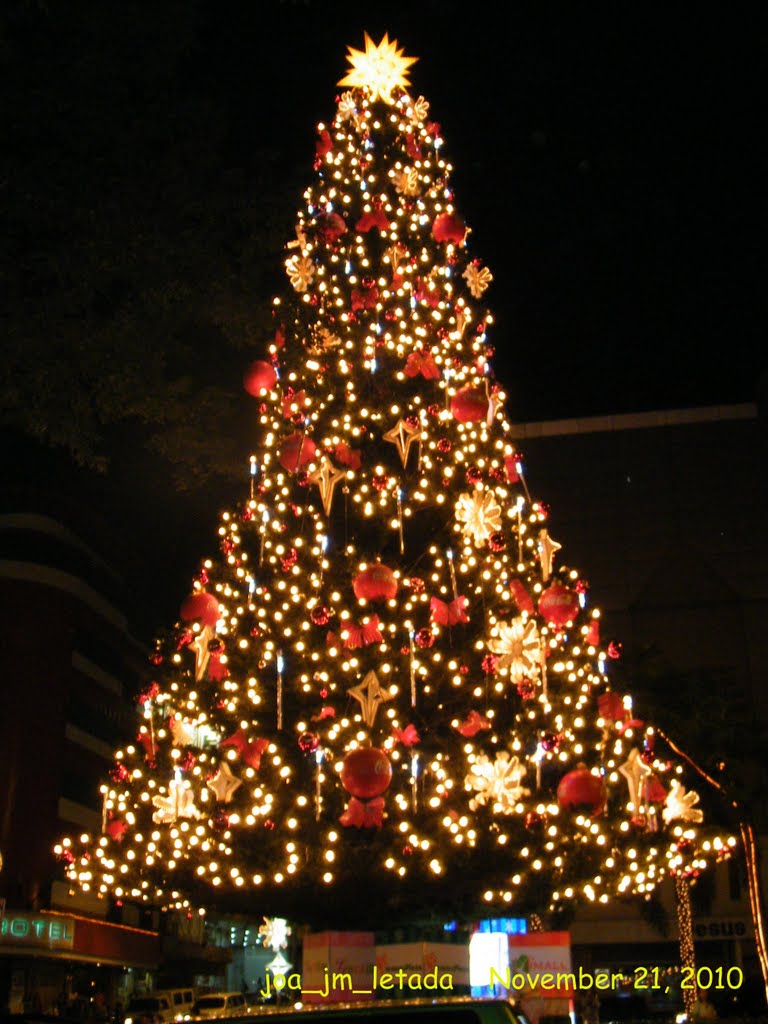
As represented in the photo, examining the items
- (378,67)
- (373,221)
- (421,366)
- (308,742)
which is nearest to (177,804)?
(308,742)

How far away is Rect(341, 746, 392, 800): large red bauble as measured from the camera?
9.55m

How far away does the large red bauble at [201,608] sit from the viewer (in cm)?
1162

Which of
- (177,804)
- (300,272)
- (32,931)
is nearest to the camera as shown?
(177,804)

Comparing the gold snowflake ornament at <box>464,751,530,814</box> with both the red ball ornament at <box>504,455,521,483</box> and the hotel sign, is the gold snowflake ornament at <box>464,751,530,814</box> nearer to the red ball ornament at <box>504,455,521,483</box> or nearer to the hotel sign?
the red ball ornament at <box>504,455,521,483</box>

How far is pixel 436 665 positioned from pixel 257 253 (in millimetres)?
4943

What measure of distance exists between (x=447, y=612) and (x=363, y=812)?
8.40 ft

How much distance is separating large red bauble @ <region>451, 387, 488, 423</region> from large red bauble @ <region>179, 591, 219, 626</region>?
3.58 metres

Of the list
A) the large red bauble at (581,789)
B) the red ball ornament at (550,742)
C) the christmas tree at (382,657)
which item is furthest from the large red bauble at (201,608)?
the large red bauble at (581,789)

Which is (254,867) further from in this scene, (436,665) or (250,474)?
(250,474)

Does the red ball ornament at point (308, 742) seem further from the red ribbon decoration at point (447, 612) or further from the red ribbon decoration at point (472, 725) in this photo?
the red ribbon decoration at point (447, 612)

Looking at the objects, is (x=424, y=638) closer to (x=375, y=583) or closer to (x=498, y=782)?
(x=375, y=583)

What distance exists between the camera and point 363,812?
10.1m

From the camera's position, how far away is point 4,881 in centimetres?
2477

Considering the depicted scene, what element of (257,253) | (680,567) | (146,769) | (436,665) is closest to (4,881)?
(146,769)
